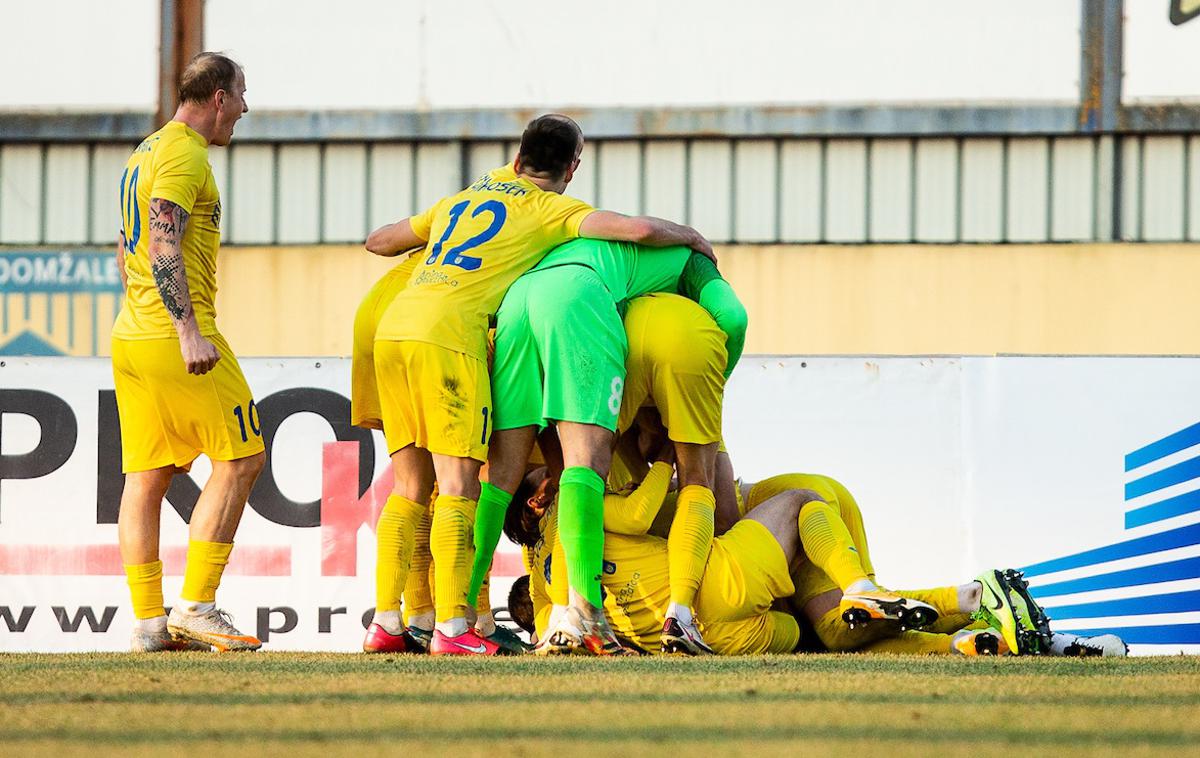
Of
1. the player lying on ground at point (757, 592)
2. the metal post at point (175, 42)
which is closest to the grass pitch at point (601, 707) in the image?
the player lying on ground at point (757, 592)

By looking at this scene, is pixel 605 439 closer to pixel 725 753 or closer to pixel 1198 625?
pixel 725 753

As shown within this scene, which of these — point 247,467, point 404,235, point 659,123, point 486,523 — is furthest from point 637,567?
point 659,123

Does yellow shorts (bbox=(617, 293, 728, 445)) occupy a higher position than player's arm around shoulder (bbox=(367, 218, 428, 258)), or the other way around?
player's arm around shoulder (bbox=(367, 218, 428, 258))

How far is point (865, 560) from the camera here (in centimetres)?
562

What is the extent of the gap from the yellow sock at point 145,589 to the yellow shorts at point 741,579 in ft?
5.89

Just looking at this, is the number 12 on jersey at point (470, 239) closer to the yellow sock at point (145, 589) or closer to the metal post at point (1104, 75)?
the yellow sock at point (145, 589)

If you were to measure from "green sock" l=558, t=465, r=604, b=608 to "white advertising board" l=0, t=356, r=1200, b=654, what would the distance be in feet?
6.63

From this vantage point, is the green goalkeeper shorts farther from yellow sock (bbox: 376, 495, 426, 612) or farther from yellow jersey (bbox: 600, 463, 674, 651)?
yellow sock (bbox: 376, 495, 426, 612)

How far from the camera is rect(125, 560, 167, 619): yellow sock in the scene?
5.46m

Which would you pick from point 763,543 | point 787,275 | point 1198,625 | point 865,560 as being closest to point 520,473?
point 763,543

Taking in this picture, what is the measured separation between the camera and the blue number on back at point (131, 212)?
5461mm

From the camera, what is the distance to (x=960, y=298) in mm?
14820

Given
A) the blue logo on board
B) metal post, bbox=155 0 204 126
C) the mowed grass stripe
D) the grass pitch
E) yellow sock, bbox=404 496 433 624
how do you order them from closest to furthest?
the grass pitch < the mowed grass stripe < yellow sock, bbox=404 496 433 624 < the blue logo on board < metal post, bbox=155 0 204 126

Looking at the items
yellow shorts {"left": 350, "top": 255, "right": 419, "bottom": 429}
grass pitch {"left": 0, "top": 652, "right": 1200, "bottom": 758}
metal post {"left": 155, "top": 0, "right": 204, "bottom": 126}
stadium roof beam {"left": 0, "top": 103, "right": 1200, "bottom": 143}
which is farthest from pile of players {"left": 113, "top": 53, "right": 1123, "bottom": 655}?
metal post {"left": 155, "top": 0, "right": 204, "bottom": 126}
